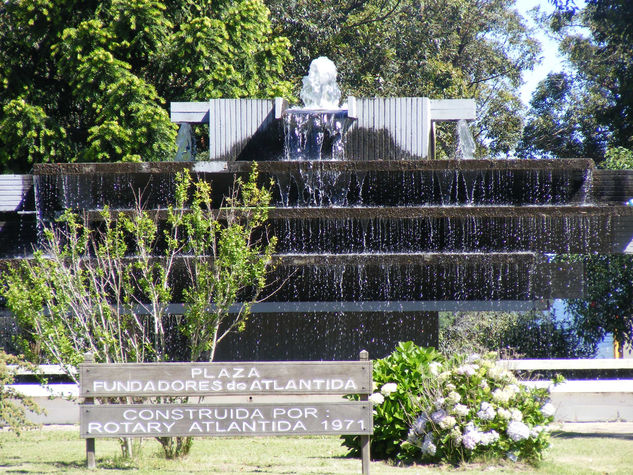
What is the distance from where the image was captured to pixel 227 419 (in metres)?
8.32

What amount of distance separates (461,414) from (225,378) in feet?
8.08

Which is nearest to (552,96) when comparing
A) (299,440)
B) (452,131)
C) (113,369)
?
(452,131)

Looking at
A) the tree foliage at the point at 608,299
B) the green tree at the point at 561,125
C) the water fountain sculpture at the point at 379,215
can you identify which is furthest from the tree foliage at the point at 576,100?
the water fountain sculpture at the point at 379,215

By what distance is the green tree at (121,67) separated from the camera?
2316 centimetres

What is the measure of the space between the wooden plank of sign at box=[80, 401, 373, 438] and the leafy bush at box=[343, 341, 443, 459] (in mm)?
914

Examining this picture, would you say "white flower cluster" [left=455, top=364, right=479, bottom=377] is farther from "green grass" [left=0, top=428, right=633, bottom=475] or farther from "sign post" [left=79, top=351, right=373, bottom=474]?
"sign post" [left=79, top=351, right=373, bottom=474]

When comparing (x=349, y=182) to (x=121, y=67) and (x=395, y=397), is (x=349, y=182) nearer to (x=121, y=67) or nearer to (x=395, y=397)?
(x=395, y=397)

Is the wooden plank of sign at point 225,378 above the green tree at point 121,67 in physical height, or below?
below

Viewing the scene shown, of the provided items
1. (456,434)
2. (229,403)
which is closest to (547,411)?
(456,434)

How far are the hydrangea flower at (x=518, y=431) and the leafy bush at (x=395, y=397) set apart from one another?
1.02m

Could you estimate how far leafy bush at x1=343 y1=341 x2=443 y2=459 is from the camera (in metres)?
9.32

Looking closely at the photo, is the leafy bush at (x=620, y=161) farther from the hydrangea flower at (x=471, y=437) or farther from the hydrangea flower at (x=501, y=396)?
the hydrangea flower at (x=471, y=437)

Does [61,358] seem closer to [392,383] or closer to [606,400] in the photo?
[392,383]

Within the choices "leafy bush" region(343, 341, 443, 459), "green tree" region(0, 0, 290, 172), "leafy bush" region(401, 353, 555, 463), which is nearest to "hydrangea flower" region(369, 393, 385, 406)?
"leafy bush" region(343, 341, 443, 459)
